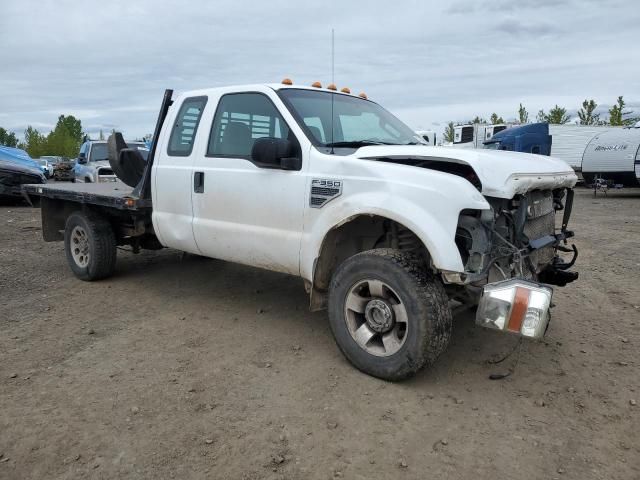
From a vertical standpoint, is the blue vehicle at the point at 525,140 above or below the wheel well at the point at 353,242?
above

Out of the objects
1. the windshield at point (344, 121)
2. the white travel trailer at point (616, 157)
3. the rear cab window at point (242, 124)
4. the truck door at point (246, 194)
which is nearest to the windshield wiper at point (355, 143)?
the windshield at point (344, 121)

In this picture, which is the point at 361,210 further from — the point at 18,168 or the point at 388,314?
the point at 18,168

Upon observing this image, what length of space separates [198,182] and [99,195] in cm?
160

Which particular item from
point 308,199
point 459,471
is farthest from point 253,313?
point 459,471

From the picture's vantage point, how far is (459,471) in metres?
2.62

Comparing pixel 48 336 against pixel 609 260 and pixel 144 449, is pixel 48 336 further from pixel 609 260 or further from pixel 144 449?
pixel 609 260

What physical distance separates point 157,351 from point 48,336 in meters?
1.03

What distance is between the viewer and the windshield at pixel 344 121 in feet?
13.6

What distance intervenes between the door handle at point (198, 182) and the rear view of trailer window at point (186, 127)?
10.7 inches

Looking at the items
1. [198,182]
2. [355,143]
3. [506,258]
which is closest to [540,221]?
[506,258]

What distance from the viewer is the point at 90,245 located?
19.4ft

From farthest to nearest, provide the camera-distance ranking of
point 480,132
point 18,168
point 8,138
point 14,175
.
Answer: point 8,138, point 480,132, point 18,168, point 14,175

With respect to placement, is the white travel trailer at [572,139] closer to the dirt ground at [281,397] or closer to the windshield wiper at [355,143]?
the dirt ground at [281,397]

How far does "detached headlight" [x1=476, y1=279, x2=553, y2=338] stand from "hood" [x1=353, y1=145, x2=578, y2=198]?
0.55 metres
